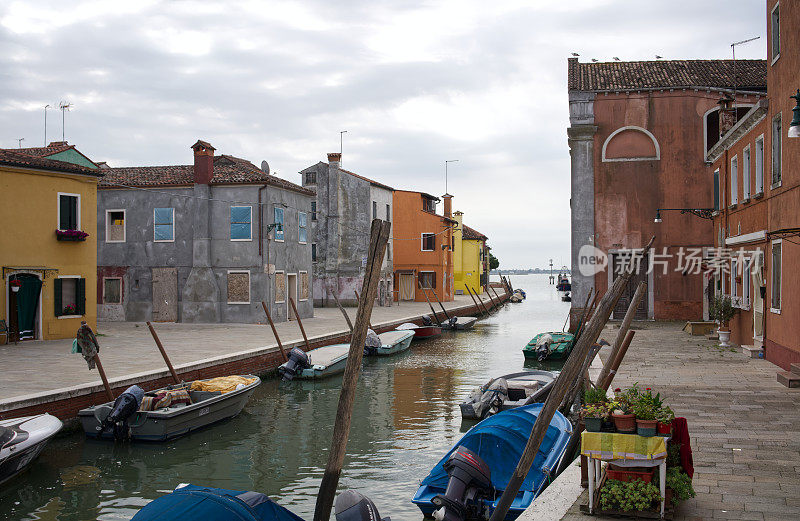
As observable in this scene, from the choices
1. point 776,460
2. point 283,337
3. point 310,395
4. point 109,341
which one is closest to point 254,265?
point 283,337

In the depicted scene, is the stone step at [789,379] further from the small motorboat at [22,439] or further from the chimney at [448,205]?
the chimney at [448,205]

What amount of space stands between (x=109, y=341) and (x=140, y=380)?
754cm

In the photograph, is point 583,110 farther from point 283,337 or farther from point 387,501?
point 387,501

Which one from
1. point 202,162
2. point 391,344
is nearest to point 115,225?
point 202,162

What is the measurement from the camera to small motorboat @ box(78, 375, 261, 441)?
11508 mm

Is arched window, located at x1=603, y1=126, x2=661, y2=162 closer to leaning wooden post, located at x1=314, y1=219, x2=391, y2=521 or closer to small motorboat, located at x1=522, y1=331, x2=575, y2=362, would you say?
small motorboat, located at x1=522, y1=331, x2=575, y2=362

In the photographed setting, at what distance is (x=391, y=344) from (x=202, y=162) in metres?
10.5

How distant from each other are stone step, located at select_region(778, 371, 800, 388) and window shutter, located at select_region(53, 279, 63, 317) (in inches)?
722

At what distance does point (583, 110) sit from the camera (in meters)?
26.3

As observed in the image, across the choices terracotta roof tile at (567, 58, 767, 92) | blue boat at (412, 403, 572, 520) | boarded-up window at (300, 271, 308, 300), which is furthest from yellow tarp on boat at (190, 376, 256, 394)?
terracotta roof tile at (567, 58, 767, 92)

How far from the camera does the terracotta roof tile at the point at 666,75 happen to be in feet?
85.6

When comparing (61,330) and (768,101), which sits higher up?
(768,101)

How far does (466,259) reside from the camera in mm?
61281

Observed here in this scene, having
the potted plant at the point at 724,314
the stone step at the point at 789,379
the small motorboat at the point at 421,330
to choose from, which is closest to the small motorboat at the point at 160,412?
the stone step at the point at 789,379
